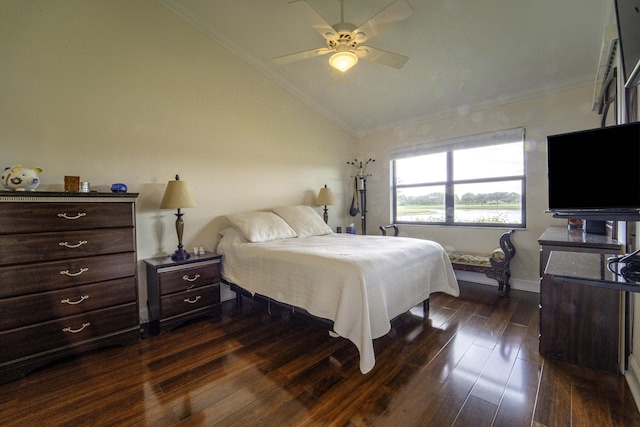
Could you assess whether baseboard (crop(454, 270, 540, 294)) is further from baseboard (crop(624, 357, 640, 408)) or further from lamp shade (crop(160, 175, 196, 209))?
lamp shade (crop(160, 175, 196, 209))

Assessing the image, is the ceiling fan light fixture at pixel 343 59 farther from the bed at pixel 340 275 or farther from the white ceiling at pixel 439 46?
the bed at pixel 340 275

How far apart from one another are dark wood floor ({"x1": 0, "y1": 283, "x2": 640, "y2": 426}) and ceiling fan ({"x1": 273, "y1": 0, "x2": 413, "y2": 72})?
2.43 metres

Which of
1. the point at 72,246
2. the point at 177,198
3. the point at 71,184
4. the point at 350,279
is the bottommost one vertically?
the point at 350,279

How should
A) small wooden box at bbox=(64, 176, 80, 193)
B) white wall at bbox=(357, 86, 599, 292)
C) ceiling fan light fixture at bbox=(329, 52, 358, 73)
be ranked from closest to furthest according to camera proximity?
small wooden box at bbox=(64, 176, 80, 193)
ceiling fan light fixture at bbox=(329, 52, 358, 73)
white wall at bbox=(357, 86, 599, 292)

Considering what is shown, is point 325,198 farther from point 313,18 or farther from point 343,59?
point 313,18

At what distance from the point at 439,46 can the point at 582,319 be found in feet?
→ 9.02

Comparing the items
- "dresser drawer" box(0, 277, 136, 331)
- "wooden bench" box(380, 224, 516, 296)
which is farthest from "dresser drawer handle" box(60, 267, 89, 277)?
"wooden bench" box(380, 224, 516, 296)

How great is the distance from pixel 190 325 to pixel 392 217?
11.5 ft

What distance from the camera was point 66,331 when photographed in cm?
204

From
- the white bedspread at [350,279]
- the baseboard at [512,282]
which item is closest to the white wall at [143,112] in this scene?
the white bedspread at [350,279]

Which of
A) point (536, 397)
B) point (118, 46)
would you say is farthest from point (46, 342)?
point (536, 397)

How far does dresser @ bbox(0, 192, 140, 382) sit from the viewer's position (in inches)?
72.8

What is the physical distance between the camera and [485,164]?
387 cm

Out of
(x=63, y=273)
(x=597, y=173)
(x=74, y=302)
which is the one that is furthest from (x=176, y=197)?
(x=597, y=173)
